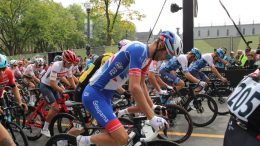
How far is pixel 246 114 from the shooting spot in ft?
9.04

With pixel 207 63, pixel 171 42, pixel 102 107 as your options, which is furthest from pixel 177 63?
pixel 102 107

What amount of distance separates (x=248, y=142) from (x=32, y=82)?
11.5m

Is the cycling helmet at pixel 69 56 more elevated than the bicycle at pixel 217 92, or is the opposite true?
the cycling helmet at pixel 69 56

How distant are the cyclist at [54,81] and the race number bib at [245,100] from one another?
5.08 metres

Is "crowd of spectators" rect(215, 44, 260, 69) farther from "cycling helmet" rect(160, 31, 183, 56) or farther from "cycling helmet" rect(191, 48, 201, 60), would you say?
"cycling helmet" rect(160, 31, 183, 56)

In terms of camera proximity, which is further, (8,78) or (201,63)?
(201,63)

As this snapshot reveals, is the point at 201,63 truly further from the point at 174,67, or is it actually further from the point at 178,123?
the point at 178,123

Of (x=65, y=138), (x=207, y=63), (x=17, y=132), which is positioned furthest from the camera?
(x=207, y=63)

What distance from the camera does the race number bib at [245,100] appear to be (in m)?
2.73

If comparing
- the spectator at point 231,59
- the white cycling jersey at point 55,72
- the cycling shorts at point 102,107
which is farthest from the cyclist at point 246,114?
the spectator at point 231,59

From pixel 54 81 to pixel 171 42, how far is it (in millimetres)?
3935

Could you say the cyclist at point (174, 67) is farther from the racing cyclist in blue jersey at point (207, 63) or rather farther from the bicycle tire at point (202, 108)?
the bicycle tire at point (202, 108)

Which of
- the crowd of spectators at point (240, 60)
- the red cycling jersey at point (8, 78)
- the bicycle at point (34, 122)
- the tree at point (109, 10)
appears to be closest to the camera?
the red cycling jersey at point (8, 78)

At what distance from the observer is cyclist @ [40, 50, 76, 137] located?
24.9 ft
